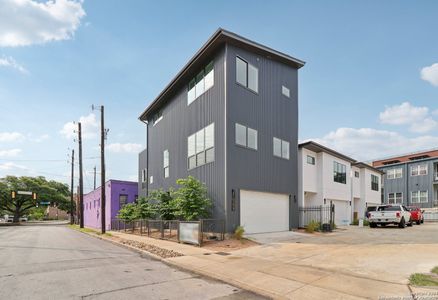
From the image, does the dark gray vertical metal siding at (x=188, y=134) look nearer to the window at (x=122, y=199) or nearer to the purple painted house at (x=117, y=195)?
the purple painted house at (x=117, y=195)

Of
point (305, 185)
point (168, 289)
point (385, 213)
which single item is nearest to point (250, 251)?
point (168, 289)

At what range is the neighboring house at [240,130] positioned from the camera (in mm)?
18000

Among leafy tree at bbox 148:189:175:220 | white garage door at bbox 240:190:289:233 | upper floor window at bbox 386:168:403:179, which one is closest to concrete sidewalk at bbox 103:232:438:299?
white garage door at bbox 240:190:289:233

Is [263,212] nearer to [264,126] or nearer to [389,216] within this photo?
[264,126]

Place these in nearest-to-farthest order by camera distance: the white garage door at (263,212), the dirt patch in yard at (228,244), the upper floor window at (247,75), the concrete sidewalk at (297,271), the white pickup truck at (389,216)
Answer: the concrete sidewalk at (297,271)
the dirt patch in yard at (228,244)
the white garage door at (263,212)
the upper floor window at (247,75)
the white pickup truck at (389,216)

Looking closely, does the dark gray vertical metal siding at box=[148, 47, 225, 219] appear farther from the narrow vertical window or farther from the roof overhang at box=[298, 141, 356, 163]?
the roof overhang at box=[298, 141, 356, 163]

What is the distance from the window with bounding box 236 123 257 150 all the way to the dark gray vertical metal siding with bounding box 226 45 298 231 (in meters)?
0.27

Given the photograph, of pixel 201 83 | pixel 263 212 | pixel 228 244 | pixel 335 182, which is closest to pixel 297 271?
pixel 228 244

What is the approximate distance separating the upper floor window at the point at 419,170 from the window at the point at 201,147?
42.0 meters

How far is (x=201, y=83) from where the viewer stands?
69.6 ft

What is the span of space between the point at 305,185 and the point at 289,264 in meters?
14.4

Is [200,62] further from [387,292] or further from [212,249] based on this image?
[387,292]

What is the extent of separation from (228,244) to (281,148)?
27.2ft

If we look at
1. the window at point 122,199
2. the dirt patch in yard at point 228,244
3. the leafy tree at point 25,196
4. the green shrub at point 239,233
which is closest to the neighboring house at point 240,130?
the green shrub at point 239,233
